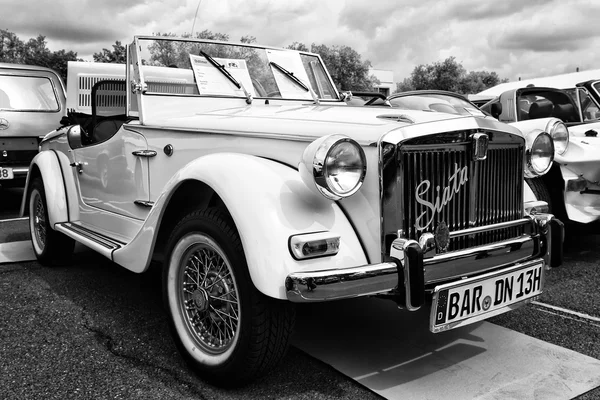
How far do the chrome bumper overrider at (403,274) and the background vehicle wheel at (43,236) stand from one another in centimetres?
309

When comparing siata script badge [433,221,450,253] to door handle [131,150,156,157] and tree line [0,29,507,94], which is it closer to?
door handle [131,150,156,157]

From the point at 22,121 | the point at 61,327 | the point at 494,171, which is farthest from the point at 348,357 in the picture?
the point at 22,121

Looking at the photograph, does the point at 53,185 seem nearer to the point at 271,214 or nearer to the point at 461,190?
the point at 271,214

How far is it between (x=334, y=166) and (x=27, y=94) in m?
7.31

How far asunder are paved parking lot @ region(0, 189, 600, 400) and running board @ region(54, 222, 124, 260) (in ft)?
1.35

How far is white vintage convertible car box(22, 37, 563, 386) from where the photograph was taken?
2.13 metres

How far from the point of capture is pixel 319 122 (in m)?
2.55

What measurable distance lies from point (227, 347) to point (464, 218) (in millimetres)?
1229

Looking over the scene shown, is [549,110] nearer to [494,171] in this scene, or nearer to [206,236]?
[494,171]

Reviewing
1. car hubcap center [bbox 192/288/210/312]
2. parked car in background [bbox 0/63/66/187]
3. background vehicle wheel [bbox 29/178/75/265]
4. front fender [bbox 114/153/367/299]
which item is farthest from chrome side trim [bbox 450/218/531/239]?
parked car in background [bbox 0/63/66/187]

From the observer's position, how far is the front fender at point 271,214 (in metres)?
2.06

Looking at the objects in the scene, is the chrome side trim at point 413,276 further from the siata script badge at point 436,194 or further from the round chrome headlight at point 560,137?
the round chrome headlight at point 560,137

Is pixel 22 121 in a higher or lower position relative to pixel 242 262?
higher

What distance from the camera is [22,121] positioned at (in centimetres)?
767
